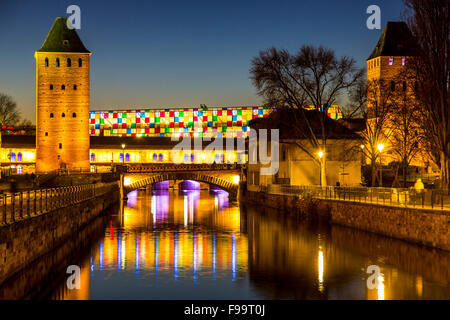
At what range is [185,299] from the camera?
64.6 feet

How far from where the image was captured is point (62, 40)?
76.2m

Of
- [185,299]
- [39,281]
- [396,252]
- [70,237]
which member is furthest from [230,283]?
[70,237]

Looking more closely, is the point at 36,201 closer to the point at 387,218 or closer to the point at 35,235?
the point at 35,235

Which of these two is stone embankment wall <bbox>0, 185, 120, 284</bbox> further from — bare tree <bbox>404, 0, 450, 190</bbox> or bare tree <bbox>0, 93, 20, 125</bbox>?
bare tree <bbox>0, 93, 20, 125</bbox>

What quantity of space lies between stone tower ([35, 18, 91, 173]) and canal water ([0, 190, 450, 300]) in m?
38.1

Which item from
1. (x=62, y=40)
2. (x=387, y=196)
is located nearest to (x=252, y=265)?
(x=387, y=196)

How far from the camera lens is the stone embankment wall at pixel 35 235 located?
1903 centimetres

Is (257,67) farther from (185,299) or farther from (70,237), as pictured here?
(185,299)

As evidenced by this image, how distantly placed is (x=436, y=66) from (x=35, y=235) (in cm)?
1945

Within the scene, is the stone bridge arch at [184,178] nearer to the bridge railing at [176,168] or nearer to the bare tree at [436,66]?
the bridge railing at [176,168]

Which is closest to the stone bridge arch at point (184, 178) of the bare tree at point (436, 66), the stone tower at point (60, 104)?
the stone tower at point (60, 104)

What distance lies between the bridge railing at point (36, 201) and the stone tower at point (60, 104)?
113 feet
